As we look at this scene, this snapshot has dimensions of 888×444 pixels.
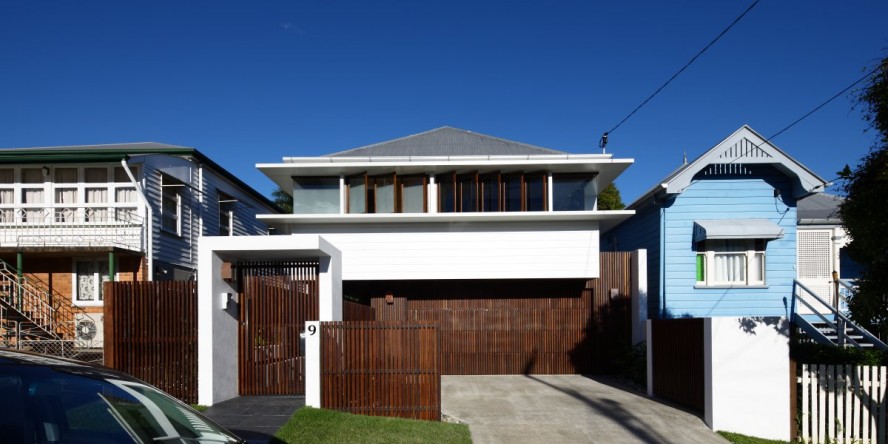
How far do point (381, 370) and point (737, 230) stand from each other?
33.1ft

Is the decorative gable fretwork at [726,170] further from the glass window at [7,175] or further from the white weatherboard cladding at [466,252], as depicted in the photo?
the glass window at [7,175]

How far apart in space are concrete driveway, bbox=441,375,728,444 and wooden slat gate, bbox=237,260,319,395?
9.15 ft

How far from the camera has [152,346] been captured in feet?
28.8

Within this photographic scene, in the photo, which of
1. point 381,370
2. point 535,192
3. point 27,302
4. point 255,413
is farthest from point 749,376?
point 27,302

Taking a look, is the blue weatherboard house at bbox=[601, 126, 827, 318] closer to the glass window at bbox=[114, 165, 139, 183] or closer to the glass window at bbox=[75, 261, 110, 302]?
the glass window at bbox=[114, 165, 139, 183]

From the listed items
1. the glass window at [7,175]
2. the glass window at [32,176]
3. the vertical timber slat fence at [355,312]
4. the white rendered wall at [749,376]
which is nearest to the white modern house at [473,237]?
the vertical timber slat fence at [355,312]

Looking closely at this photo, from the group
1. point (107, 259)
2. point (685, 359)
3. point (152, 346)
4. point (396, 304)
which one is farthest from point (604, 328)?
point (107, 259)

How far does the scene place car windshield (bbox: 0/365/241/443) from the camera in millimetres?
2688

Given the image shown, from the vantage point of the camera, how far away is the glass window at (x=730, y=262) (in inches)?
563

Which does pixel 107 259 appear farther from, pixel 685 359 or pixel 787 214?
pixel 787 214

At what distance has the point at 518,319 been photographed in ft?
46.7

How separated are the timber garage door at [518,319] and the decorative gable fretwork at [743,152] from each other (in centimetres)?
350

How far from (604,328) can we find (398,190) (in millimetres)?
6254

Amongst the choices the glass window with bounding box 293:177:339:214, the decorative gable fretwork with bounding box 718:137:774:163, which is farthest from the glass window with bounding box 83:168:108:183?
the decorative gable fretwork with bounding box 718:137:774:163
